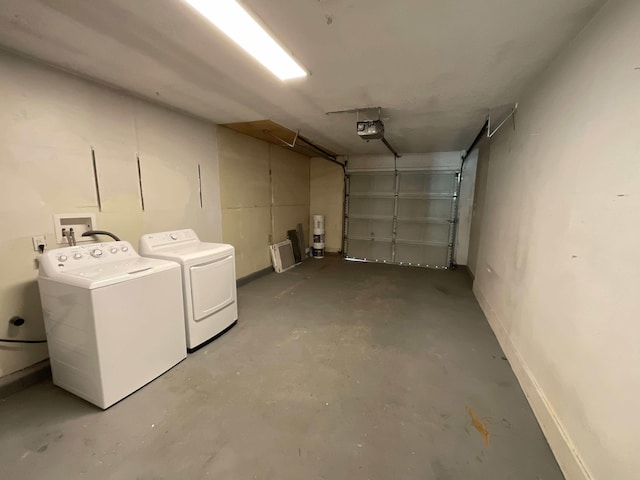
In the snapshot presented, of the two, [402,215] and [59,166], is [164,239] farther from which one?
[402,215]

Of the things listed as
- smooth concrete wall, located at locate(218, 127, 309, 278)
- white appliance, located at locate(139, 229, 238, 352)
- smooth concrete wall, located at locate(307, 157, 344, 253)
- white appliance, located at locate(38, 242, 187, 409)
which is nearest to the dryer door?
white appliance, located at locate(139, 229, 238, 352)

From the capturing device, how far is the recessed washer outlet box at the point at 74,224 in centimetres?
209

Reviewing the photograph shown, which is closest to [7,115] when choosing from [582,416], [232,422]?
[232,422]

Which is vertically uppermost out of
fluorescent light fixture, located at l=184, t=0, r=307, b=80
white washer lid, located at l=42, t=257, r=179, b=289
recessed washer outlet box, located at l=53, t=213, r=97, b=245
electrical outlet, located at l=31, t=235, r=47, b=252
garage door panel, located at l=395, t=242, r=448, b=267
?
fluorescent light fixture, located at l=184, t=0, r=307, b=80

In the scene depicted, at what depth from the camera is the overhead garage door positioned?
550 cm

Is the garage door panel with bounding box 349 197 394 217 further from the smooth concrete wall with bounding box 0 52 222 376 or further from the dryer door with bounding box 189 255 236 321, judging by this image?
the smooth concrete wall with bounding box 0 52 222 376

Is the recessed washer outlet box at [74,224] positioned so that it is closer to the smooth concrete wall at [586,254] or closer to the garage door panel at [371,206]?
the smooth concrete wall at [586,254]

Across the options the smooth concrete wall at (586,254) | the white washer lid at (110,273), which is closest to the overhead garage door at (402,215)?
the smooth concrete wall at (586,254)

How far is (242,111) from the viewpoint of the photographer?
9.73ft

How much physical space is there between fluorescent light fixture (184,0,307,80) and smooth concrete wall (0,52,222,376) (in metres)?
1.58

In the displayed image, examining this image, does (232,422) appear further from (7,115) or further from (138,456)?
(7,115)

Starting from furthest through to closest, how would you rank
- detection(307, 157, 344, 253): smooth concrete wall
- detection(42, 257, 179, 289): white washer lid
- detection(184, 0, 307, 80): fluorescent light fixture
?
detection(307, 157, 344, 253): smooth concrete wall < detection(42, 257, 179, 289): white washer lid < detection(184, 0, 307, 80): fluorescent light fixture

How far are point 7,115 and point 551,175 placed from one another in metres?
3.75

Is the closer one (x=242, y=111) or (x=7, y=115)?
(x=7, y=115)
